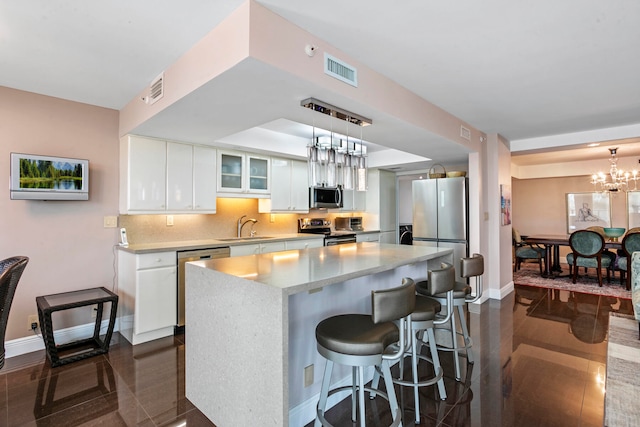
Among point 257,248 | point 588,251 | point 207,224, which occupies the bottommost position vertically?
point 588,251

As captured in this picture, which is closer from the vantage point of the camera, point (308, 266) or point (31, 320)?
point (308, 266)

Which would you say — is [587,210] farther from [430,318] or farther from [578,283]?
[430,318]

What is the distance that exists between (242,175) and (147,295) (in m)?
1.87

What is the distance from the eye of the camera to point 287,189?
4.86m

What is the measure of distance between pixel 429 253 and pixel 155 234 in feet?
10.1

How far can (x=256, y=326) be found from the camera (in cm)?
161

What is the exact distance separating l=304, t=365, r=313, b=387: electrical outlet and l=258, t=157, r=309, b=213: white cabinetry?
9.57ft

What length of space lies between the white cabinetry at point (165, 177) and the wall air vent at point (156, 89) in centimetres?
83

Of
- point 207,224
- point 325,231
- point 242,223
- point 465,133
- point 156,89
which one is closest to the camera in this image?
point 156,89

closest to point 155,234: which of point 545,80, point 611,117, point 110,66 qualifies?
point 110,66

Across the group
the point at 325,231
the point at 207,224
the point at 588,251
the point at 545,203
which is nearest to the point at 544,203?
the point at 545,203

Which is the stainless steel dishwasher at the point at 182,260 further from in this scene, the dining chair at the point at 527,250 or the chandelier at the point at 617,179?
the chandelier at the point at 617,179

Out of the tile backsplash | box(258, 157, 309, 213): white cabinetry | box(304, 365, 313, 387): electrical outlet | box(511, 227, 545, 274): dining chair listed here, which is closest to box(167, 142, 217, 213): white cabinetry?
the tile backsplash

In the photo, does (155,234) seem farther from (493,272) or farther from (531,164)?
(531,164)
